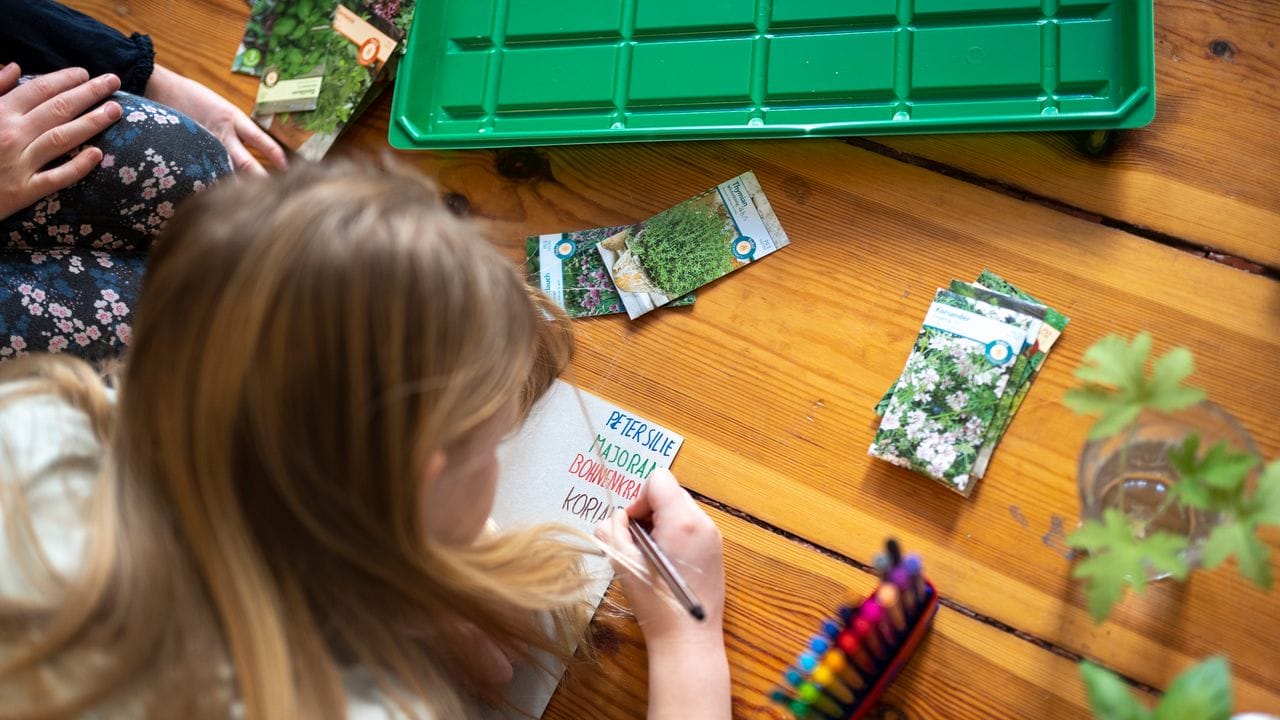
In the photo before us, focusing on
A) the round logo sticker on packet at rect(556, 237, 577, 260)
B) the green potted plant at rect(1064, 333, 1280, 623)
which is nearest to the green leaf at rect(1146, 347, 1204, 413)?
the green potted plant at rect(1064, 333, 1280, 623)

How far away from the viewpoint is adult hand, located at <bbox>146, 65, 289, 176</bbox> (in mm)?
950

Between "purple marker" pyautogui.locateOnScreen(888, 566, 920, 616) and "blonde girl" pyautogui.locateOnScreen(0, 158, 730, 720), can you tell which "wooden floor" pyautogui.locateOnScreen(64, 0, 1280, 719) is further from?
"blonde girl" pyautogui.locateOnScreen(0, 158, 730, 720)

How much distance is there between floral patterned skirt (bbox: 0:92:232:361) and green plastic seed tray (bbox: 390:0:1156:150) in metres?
0.21

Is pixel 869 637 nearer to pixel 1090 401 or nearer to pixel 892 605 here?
pixel 892 605

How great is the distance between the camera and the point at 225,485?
0.55 m

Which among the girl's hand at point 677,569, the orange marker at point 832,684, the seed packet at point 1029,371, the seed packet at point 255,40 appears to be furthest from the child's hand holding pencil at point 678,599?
the seed packet at point 255,40

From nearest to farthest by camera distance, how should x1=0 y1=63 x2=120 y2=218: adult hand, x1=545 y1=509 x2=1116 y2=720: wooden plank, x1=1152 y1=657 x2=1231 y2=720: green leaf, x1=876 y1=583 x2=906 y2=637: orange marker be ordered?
x1=1152 y1=657 x2=1231 y2=720: green leaf < x1=876 y1=583 x2=906 y2=637: orange marker < x1=545 y1=509 x2=1116 y2=720: wooden plank < x1=0 y1=63 x2=120 y2=218: adult hand

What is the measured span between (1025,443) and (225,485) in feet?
2.00

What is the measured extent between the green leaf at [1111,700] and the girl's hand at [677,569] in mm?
301

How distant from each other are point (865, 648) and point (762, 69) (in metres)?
0.52

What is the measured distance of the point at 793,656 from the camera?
2.47 ft

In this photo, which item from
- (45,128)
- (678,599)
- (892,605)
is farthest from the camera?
(45,128)

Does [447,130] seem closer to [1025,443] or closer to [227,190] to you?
[227,190]

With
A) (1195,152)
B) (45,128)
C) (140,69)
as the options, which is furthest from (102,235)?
(1195,152)
